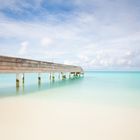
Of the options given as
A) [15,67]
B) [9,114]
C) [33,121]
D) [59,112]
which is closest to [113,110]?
[59,112]

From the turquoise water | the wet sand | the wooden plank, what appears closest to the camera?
the wet sand

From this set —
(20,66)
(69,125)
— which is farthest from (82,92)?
(69,125)

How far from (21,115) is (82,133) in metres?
2.10

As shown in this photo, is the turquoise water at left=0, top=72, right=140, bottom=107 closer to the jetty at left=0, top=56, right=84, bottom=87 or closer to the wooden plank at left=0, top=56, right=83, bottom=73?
the jetty at left=0, top=56, right=84, bottom=87

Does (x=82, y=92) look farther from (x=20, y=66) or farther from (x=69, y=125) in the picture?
(x=69, y=125)

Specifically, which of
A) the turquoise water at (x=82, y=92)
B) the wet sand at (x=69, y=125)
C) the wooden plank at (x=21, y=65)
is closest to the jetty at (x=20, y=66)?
the wooden plank at (x=21, y=65)

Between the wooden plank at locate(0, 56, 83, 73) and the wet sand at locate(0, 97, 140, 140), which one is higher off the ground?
the wooden plank at locate(0, 56, 83, 73)

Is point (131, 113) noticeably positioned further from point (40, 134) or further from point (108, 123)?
point (40, 134)

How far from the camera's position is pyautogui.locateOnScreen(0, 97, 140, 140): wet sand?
3.57m

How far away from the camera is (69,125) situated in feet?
13.7

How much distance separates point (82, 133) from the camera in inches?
146

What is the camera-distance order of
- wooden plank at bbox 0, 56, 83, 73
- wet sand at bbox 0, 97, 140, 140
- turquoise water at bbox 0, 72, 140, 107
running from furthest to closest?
wooden plank at bbox 0, 56, 83, 73
turquoise water at bbox 0, 72, 140, 107
wet sand at bbox 0, 97, 140, 140

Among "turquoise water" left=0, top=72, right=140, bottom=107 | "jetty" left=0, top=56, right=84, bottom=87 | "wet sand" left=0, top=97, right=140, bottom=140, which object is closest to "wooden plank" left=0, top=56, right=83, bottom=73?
"jetty" left=0, top=56, right=84, bottom=87

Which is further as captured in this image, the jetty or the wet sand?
the jetty
